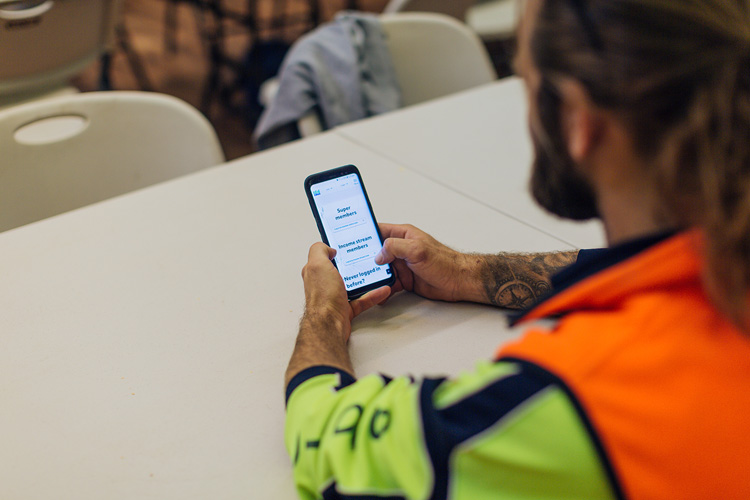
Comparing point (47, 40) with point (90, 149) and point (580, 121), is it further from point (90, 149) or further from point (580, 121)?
point (580, 121)

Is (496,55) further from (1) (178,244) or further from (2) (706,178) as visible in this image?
(2) (706,178)

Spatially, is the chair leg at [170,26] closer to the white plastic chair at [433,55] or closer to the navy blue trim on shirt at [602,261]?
the white plastic chair at [433,55]

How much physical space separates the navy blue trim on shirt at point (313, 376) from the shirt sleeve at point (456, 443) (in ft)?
A: 0.19

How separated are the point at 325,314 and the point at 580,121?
40cm

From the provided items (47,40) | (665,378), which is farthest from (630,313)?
(47,40)

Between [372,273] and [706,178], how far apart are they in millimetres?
480

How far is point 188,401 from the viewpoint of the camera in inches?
28.3

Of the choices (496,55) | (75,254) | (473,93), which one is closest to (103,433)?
(75,254)

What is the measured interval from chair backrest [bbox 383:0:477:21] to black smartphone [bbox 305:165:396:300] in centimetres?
147

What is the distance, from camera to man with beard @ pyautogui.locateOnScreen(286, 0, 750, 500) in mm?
438

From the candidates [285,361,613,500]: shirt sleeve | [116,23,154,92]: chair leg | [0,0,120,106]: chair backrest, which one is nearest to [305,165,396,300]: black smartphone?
[285,361,613,500]: shirt sleeve

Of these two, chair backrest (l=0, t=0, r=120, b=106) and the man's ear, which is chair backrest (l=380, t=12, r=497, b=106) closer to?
chair backrest (l=0, t=0, r=120, b=106)

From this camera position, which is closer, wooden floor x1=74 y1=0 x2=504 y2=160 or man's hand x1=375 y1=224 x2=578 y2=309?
man's hand x1=375 y1=224 x2=578 y2=309

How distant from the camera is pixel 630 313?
0.47 m
